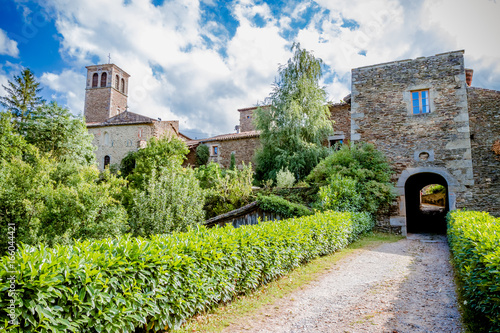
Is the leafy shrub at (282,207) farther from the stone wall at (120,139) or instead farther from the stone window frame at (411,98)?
the stone wall at (120,139)

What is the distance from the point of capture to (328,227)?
24.9 feet

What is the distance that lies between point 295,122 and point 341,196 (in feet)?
27.2

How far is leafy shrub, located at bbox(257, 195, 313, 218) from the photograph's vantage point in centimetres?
1104

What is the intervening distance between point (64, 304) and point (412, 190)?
18.6 meters

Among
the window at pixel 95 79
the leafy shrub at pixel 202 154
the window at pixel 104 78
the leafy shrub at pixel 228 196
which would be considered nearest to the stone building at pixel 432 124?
the leafy shrub at pixel 228 196

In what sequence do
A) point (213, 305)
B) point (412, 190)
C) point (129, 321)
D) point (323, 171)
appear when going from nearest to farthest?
point (129, 321)
point (213, 305)
point (323, 171)
point (412, 190)

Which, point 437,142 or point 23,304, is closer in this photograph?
point 23,304

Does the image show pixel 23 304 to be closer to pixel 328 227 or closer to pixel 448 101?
pixel 328 227

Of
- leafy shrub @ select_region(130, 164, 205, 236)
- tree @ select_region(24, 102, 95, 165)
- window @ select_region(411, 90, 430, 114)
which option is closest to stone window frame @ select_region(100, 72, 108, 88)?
tree @ select_region(24, 102, 95, 165)

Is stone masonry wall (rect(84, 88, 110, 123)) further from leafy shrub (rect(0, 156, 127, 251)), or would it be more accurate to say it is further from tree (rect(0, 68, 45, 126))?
leafy shrub (rect(0, 156, 127, 251))

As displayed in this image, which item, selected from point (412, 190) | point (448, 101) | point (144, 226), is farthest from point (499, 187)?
point (144, 226)

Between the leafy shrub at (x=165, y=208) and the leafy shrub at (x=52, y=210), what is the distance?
2.99ft

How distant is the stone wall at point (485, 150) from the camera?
37.6 feet

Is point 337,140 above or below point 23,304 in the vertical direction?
above
